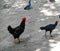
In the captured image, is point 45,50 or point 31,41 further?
point 31,41

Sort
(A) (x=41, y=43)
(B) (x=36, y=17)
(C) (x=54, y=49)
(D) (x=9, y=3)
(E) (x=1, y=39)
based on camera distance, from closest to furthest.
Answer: (C) (x=54, y=49) < (A) (x=41, y=43) < (E) (x=1, y=39) < (B) (x=36, y=17) < (D) (x=9, y=3)

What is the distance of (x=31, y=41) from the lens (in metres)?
7.41

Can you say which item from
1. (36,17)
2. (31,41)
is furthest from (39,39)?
(36,17)

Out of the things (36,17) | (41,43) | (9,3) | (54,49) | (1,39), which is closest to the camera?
(54,49)

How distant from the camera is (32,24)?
8.85 meters

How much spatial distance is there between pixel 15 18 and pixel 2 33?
163 centimetres

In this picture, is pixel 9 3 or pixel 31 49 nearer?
pixel 31 49

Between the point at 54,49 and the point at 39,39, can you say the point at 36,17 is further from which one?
the point at 54,49

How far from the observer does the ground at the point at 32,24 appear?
7082 millimetres

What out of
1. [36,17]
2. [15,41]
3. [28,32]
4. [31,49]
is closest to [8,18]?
[36,17]

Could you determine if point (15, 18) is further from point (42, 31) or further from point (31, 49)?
point (31, 49)

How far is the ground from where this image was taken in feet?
23.2

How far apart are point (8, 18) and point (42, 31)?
7.90ft

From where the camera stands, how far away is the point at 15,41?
738 centimetres
